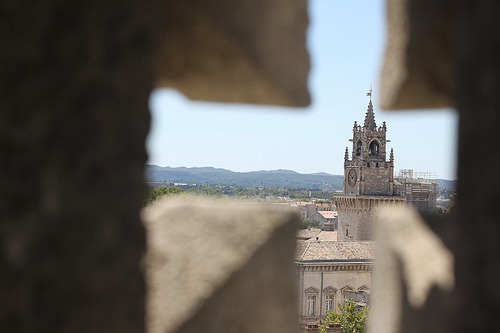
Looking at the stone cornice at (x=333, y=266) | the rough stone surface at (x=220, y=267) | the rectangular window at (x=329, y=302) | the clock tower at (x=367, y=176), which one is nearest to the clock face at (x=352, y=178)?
the clock tower at (x=367, y=176)

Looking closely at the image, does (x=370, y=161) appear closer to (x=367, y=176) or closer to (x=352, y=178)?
(x=367, y=176)

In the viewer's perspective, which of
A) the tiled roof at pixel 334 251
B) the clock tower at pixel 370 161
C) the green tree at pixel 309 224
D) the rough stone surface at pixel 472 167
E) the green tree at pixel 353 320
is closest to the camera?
the rough stone surface at pixel 472 167

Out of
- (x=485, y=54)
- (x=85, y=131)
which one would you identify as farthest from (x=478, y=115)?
(x=85, y=131)

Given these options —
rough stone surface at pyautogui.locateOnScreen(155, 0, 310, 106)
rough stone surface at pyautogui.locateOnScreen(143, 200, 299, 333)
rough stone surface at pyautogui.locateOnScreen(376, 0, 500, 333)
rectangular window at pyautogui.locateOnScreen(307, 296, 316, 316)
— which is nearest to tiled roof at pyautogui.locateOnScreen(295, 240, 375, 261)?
rectangular window at pyautogui.locateOnScreen(307, 296, 316, 316)

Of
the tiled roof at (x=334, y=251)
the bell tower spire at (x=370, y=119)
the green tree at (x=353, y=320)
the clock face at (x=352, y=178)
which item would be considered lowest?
the green tree at (x=353, y=320)

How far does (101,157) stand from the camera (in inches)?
40.1

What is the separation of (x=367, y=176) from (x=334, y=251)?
522 inches

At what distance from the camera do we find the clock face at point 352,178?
44.8 metres

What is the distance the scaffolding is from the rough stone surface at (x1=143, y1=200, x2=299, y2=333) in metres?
42.0

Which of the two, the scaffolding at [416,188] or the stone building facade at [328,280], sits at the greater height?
the scaffolding at [416,188]

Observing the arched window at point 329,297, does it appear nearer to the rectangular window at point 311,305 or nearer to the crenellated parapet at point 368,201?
the rectangular window at point 311,305

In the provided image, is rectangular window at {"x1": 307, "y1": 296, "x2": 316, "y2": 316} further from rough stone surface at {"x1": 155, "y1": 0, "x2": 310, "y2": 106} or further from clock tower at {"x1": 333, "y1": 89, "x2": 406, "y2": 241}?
→ rough stone surface at {"x1": 155, "y1": 0, "x2": 310, "y2": 106}

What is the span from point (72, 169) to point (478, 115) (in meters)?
1.00

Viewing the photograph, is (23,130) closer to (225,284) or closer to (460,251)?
(225,284)
